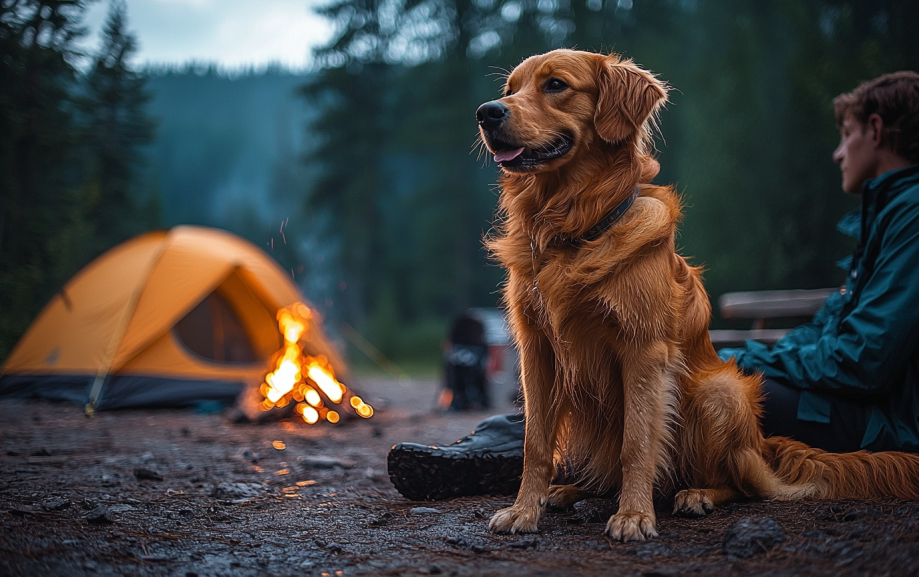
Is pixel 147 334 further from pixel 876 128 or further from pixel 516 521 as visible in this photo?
pixel 876 128

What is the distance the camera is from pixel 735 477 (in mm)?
2504

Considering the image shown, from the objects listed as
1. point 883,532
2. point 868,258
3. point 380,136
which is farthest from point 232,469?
point 380,136

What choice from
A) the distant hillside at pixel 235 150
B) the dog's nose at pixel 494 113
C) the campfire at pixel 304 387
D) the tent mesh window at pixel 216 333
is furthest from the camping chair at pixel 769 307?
the distant hillside at pixel 235 150

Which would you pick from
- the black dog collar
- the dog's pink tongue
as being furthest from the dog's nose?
the black dog collar

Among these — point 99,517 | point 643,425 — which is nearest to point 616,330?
point 643,425

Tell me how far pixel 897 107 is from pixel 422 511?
3.03 meters

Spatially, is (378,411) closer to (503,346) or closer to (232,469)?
(232,469)

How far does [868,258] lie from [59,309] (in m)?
8.19

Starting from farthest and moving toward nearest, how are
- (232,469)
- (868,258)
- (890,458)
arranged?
(232,469), (868,258), (890,458)

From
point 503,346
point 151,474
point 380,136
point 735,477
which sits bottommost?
point 503,346

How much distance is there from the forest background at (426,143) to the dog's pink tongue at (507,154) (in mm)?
449

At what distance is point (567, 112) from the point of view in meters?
2.51

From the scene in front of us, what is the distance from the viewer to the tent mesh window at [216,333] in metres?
7.53

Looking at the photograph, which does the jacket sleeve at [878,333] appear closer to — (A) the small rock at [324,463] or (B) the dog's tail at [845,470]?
(B) the dog's tail at [845,470]
